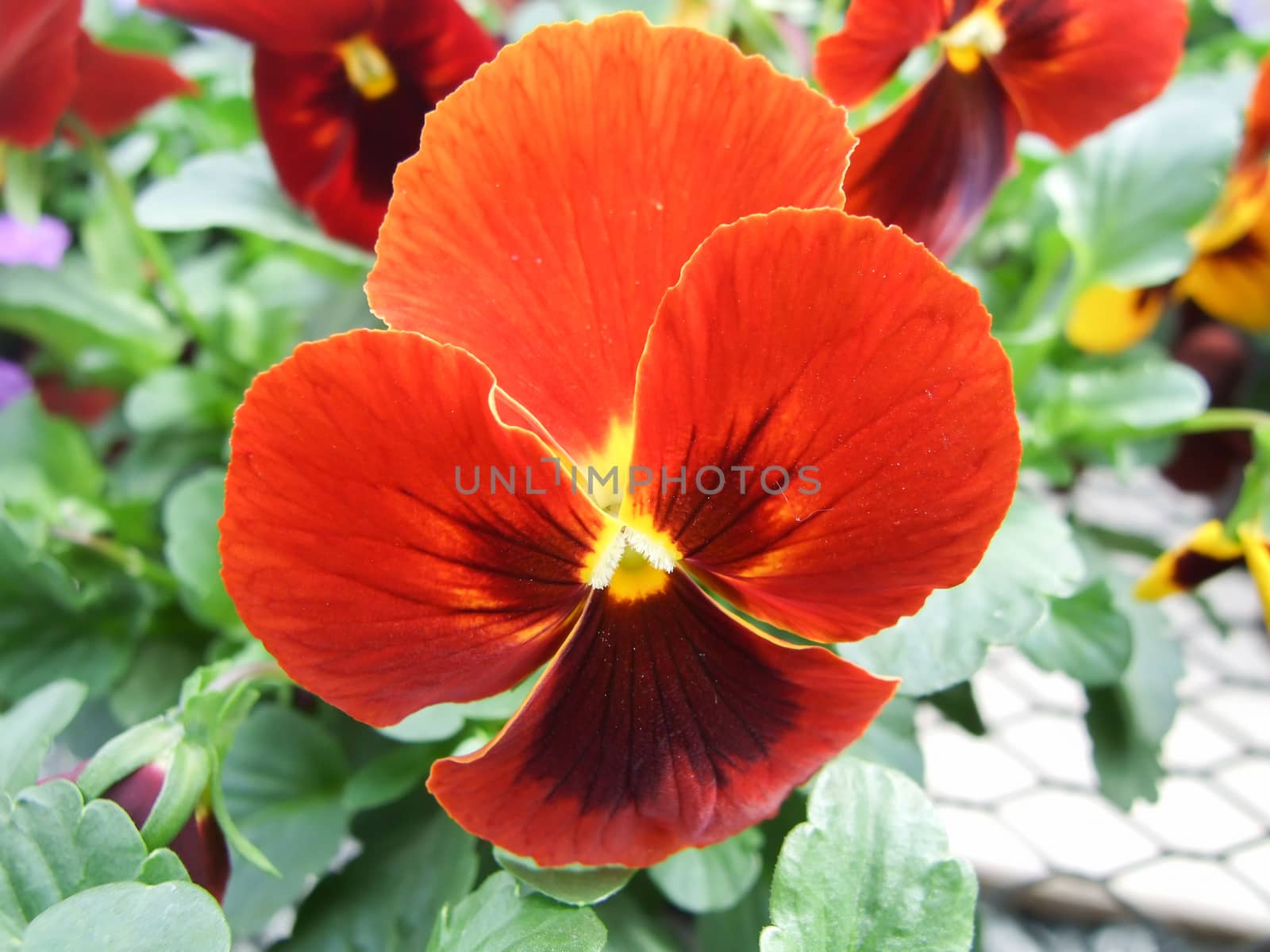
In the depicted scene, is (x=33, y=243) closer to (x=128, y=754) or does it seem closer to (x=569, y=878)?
(x=128, y=754)

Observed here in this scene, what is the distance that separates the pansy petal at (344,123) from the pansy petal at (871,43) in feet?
0.76

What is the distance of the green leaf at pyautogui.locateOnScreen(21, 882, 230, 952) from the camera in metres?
0.28

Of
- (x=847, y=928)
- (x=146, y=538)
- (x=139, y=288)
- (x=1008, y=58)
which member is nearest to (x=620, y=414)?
(x=847, y=928)

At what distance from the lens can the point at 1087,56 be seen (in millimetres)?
451

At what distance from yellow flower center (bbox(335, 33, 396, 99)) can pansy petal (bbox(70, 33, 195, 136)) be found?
20cm

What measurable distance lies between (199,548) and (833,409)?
433 mm

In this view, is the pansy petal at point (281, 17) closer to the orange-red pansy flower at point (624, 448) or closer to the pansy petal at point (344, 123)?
the pansy petal at point (344, 123)

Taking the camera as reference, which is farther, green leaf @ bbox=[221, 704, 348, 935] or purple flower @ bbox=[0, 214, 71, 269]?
purple flower @ bbox=[0, 214, 71, 269]

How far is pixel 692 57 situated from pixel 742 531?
138 mm

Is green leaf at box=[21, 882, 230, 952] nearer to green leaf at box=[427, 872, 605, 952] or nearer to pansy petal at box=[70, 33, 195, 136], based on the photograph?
green leaf at box=[427, 872, 605, 952]

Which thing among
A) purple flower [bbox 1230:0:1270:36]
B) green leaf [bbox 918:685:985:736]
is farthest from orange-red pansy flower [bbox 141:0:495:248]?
purple flower [bbox 1230:0:1270:36]

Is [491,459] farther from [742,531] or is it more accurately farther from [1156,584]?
[1156,584]

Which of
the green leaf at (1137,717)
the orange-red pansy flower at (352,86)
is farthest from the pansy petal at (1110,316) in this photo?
the orange-red pansy flower at (352,86)

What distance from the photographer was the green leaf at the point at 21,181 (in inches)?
25.8
